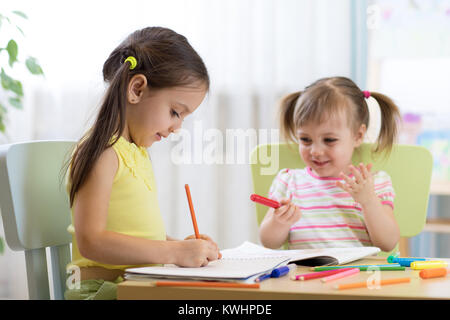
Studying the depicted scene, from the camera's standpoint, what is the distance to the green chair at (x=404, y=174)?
1233mm

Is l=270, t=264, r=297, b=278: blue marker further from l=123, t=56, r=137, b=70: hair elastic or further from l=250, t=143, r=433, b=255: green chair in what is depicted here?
l=250, t=143, r=433, b=255: green chair

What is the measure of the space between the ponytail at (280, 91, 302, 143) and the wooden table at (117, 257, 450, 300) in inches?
27.5

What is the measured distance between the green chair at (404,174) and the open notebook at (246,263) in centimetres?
36

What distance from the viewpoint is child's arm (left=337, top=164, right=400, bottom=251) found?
3.63 ft

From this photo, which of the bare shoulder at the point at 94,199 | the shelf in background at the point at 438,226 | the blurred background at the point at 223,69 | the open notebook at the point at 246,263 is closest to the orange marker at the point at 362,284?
the open notebook at the point at 246,263

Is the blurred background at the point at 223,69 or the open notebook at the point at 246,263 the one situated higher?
the blurred background at the point at 223,69

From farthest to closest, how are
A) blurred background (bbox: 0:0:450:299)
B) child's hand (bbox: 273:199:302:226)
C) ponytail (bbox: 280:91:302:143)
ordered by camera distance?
blurred background (bbox: 0:0:450:299)
ponytail (bbox: 280:91:302:143)
child's hand (bbox: 273:199:302:226)

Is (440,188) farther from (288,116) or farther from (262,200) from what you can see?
(262,200)

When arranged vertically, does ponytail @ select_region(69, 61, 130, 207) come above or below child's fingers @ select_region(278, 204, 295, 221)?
above

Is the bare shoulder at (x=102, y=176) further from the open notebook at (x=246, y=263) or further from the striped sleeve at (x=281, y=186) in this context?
the striped sleeve at (x=281, y=186)

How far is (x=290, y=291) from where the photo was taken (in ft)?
1.99

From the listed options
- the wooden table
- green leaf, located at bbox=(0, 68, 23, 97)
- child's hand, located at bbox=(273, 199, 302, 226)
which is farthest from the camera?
green leaf, located at bbox=(0, 68, 23, 97)

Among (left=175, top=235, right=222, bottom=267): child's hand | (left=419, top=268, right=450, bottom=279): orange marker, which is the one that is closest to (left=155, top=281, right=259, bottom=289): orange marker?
(left=175, top=235, right=222, bottom=267): child's hand

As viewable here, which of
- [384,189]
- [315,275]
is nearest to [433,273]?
[315,275]
